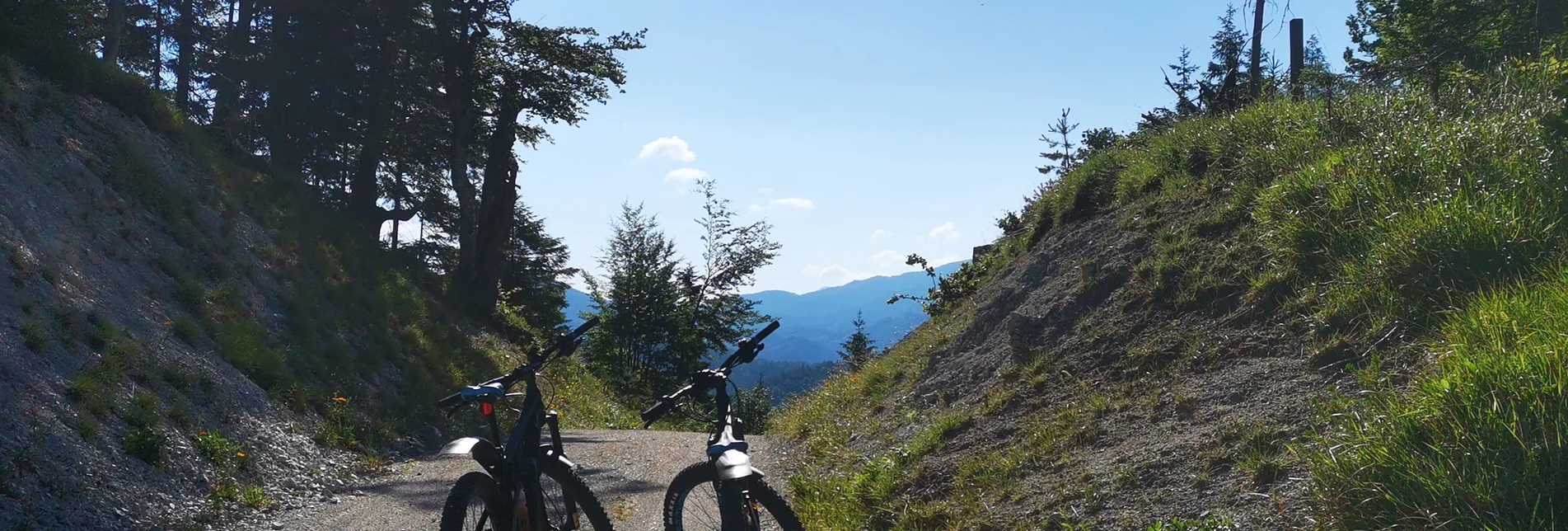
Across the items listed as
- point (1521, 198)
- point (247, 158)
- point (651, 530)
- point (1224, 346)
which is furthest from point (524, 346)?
point (1521, 198)

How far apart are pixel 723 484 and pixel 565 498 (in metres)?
1.00

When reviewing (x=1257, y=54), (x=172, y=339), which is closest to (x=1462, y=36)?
(x=1257, y=54)

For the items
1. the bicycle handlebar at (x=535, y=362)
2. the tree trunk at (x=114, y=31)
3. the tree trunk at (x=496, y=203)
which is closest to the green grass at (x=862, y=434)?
the bicycle handlebar at (x=535, y=362)

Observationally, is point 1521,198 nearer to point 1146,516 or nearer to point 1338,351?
point 1338,351

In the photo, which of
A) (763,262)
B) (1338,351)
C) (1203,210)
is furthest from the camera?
(763,262)

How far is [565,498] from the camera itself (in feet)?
14.7

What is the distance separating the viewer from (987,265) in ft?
44.1

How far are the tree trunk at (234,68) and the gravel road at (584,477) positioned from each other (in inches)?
666

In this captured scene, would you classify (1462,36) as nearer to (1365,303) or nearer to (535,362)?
(1365,303)

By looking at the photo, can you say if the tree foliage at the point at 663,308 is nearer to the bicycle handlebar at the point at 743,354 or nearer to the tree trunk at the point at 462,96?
the tree trunk at the point at 462,96

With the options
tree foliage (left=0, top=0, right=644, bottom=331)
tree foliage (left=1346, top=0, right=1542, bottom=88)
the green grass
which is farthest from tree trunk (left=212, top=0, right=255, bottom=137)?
tree foliage (left=1346, top=0, right=1542, bottom=88)

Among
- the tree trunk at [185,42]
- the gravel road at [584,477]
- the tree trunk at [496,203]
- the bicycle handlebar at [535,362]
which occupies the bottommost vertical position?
the gravel road at [584,477]

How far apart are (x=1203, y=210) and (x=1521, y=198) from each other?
2877mm

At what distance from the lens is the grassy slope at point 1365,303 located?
11.5ft
